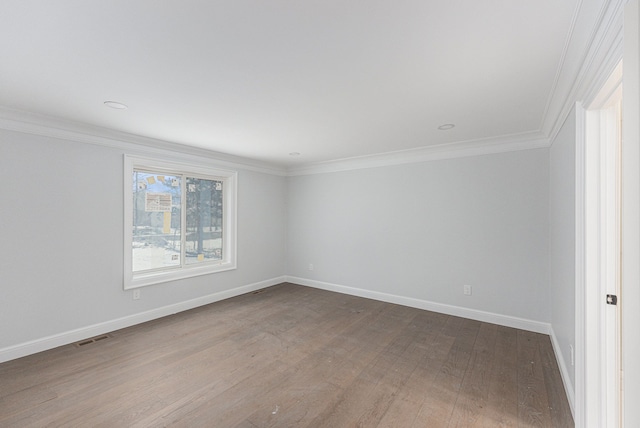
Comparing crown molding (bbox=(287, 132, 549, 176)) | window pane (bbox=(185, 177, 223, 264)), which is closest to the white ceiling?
crown molding (bbox=(287, 132, 549, 176))

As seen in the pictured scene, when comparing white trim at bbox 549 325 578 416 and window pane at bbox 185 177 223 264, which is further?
window pane at bbox 185 177 223 264

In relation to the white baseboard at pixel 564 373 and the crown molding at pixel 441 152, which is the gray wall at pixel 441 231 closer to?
the crown molding at pixel 441 152

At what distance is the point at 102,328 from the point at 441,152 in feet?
16.0

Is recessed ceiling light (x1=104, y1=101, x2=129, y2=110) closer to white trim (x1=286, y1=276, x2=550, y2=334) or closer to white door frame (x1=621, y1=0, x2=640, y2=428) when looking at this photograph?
white door frame (x1=621, y1=0, x2=640, y2=428)

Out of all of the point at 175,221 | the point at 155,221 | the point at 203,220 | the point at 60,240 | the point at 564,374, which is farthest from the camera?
the point at 203,220

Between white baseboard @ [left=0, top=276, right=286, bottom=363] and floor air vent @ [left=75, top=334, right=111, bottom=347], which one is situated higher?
white baseboard @ [left=0, top=276, right=286, bottom=363]

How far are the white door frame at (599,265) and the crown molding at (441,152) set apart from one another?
1800 mm

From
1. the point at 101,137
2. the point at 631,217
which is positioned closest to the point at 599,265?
the point at 631,217

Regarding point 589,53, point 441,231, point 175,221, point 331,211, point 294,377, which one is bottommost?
point 294,377

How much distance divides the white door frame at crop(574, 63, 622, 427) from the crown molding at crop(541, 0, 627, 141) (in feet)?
0.45

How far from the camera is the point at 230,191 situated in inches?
188

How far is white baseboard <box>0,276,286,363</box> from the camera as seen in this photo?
8.98 ft

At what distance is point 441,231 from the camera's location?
13.2ft

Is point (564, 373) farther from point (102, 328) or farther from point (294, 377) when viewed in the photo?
point (102, 328)
